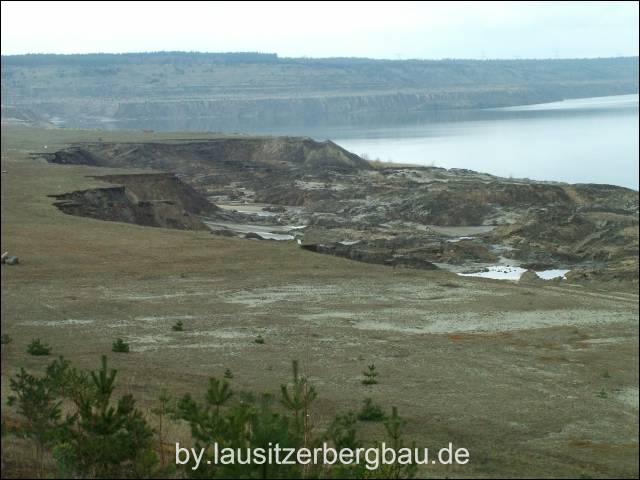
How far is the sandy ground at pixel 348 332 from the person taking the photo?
45.3 feet

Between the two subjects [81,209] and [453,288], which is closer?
[453,288]

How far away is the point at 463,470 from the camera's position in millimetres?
11477

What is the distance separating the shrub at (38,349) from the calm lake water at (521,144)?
203 ft

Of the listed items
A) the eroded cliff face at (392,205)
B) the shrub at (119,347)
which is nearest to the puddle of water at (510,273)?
Answer: the eroded cliff face at (392,205)

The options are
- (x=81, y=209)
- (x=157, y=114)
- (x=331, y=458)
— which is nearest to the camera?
(x=331, y=458)

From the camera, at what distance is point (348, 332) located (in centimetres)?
2016

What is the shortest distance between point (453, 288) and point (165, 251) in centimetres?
902

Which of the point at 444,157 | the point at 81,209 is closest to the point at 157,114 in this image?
the point at 444,157

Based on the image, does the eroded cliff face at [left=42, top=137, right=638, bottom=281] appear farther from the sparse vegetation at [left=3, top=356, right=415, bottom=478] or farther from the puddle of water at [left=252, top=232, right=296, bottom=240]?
the sparse vegetation at [left=3, top=356, right=415, bottom=478]

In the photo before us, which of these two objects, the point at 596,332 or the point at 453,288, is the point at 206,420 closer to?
the point at 596,332

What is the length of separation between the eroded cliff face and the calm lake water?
57.3 feet

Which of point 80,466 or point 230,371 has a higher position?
point 80,466

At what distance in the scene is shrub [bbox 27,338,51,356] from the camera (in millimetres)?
15484

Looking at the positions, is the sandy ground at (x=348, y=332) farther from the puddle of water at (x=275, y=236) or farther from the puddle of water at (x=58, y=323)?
the puddle of water at (x=275, y=236)
